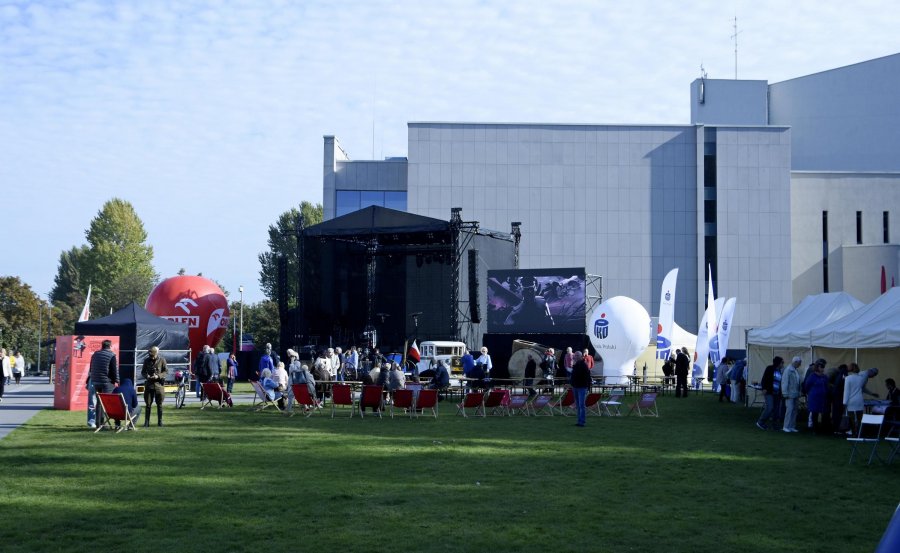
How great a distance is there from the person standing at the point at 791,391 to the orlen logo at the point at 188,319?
2511cm

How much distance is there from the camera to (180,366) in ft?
94.5

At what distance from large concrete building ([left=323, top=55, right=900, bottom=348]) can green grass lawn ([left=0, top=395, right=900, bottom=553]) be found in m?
35.9

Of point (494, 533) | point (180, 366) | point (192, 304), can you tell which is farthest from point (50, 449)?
point (192, 304)

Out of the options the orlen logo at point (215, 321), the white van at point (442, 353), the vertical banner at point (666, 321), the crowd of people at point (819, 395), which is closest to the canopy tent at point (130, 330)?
the orlen logo at point (215, 321)

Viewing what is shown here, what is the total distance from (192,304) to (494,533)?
30.6 meters

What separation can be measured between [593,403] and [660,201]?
3440cm

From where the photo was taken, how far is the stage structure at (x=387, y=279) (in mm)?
37500

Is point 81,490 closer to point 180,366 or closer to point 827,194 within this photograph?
point 180,366

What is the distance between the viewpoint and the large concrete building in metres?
51.6

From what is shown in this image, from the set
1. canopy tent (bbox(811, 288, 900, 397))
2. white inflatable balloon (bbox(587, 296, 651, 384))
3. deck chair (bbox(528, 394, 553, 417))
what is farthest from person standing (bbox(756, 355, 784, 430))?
white inflatable balloon (bbox(587, 296, 651, 384))

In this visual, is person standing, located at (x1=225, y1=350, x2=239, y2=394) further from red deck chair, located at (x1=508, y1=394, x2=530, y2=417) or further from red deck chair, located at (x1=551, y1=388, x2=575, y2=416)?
red deck chair, located at (x1=551, y1=388, x2=575, y2=416)

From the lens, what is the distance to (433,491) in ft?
32.6

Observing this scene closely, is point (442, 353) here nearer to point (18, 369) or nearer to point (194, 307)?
point (194, 307)

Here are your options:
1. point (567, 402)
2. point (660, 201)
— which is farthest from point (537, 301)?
point (660, 201)
